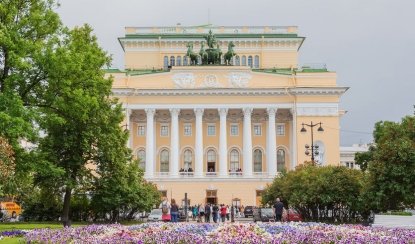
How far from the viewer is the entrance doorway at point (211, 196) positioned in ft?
259

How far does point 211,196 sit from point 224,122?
9268 millimetres

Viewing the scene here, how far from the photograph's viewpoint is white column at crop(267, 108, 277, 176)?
80.4 meters

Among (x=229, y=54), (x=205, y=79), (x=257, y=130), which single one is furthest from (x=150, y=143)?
(x=229, y=54)

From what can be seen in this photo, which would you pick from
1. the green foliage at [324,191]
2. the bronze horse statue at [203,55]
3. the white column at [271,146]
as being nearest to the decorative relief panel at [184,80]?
the bronze horse statue at [203,55]

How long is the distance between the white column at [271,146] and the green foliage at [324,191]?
30.8 metres

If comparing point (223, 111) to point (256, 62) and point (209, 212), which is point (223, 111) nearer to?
point (256, 62)

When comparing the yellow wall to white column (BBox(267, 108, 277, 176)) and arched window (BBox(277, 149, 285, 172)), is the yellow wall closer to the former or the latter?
white column (BBox(267, 108, 277, 176))

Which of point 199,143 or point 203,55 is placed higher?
point 203,55

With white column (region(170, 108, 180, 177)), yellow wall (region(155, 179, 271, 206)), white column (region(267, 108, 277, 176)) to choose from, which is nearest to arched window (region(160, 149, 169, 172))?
white column (region(170, 108, 180, 177))

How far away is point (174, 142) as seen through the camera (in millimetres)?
81500

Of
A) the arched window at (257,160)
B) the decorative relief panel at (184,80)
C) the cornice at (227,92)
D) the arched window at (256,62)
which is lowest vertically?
the arched window at (257,160)

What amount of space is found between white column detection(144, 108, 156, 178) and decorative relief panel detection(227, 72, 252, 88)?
1010 cm

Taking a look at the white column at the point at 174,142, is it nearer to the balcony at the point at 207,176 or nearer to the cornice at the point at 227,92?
the balcony at the point at 207,176

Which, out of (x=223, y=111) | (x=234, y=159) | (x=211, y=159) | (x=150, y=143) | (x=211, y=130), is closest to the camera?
(x=223, y=111)
